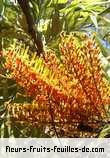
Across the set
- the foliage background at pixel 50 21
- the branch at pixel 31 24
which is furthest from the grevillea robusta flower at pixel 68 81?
the foliage background at pixel 50 21

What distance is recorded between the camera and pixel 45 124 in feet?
3.34

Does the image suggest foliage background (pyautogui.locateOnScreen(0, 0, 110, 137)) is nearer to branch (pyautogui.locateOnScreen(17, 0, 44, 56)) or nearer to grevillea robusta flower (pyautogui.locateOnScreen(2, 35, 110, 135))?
branch (pyautogui.locateOnScreen(17, 0, 44, 56))

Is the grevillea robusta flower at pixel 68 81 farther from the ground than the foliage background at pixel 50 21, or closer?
closer

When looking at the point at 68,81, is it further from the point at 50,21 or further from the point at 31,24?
the point at 50,21

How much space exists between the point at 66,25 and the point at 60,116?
0.61m

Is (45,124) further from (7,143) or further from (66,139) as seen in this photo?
(7,143)

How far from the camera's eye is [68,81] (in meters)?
0.94

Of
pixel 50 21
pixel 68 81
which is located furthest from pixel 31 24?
pixel 68 81

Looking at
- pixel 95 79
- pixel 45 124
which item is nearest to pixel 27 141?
pixel 45 124

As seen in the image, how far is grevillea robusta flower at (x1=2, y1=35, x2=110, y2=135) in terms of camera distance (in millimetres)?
913

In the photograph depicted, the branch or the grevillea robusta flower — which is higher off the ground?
the branch

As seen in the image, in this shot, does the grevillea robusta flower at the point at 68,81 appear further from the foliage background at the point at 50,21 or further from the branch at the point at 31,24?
the foliage background at the point at 50,21

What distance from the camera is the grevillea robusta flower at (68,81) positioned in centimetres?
91

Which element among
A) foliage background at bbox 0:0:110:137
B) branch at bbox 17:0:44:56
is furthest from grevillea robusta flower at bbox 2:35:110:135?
foliage background at bbox 0:0:110:137
